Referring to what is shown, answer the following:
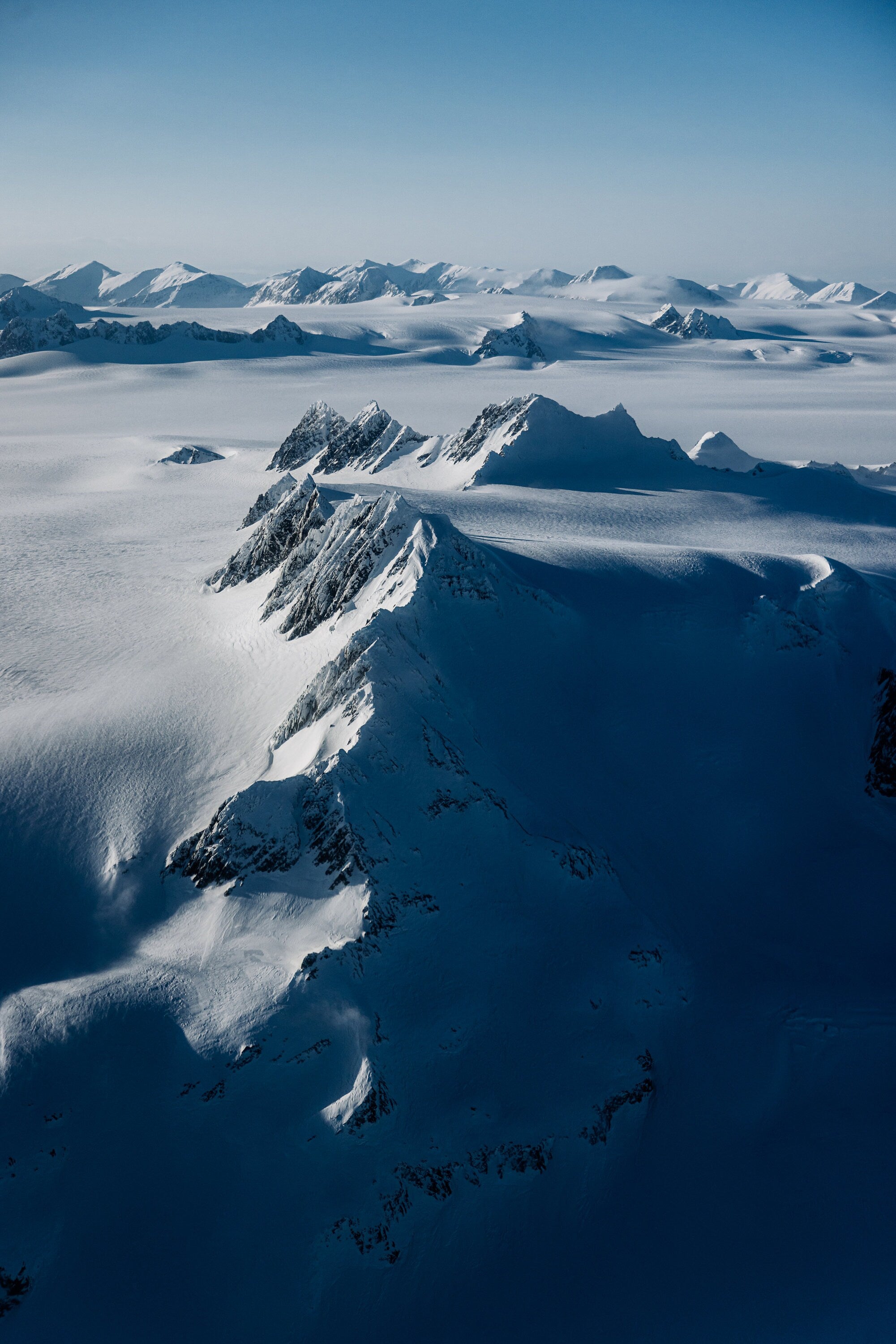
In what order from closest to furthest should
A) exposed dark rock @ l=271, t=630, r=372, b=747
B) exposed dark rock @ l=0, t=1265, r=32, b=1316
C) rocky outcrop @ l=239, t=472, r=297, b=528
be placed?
exposed dark rock @ l=0, t=1265, r=32, b=1316 → exposed dark rock @ l=271, t=630, r=372, b=747 → rocky outcrop @ l=239, t=472, r=297, b=528

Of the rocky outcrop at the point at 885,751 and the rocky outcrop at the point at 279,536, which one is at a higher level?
the rocky outcrop at the point at 279,536

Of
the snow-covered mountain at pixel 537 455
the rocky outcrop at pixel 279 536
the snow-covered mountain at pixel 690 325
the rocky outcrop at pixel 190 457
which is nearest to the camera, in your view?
the rocky outcrop at pixel 279 536

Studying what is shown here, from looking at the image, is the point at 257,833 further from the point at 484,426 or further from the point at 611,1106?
the point at 484,426

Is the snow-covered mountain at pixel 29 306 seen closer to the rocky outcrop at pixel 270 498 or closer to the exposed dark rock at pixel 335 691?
the rocky outcrop at pixel 270 498

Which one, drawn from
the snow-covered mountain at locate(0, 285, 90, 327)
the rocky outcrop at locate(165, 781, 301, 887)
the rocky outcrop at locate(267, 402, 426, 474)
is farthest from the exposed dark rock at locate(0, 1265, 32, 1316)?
the snow-covered mountain at locate(0, 285, 90, 327)

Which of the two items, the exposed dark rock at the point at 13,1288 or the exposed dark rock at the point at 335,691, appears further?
the exposed dark rock at the point at 335,691

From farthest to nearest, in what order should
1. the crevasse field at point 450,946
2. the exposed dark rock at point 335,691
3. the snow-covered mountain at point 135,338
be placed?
the snow-covered mountain at point 135,338 → the exposed dark rock at point 335,691 → the crevasse field at point 450,946

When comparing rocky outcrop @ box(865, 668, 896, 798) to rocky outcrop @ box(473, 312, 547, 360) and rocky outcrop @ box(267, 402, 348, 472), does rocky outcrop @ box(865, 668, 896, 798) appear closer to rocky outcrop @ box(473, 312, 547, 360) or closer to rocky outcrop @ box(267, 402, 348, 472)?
rocky outcrop @ box(267, 402, 348, 472)

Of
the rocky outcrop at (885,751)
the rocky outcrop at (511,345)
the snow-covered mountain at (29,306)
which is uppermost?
the snow-covered mountain at (29,306)

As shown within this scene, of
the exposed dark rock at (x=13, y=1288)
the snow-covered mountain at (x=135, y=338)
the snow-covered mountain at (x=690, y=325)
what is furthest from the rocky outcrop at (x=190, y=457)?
the snow-covered mountain at (x=690, y=325)
